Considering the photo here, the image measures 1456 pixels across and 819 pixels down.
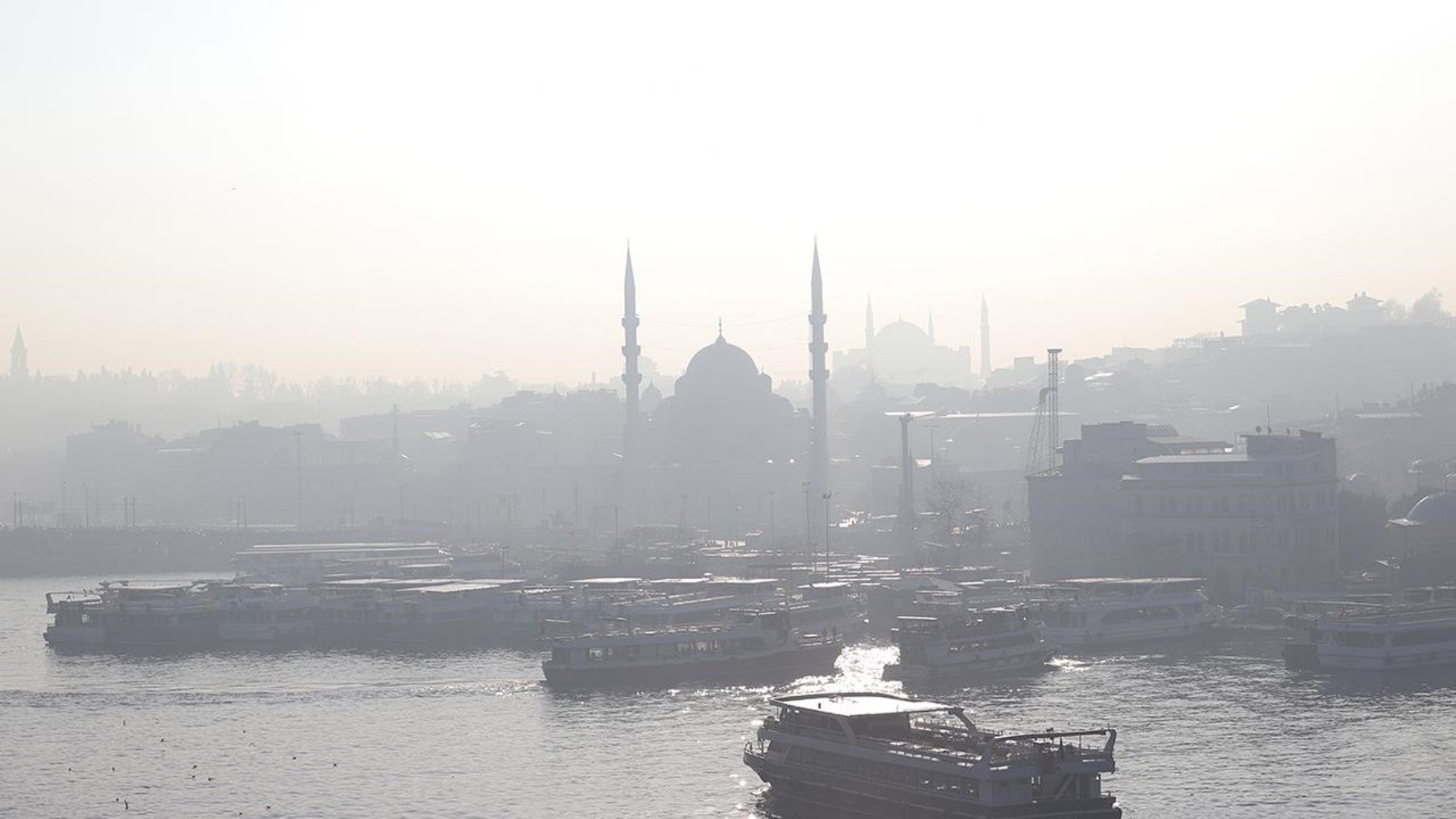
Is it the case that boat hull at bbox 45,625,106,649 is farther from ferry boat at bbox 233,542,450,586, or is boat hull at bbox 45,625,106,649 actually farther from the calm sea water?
ferry boat at bbox 233,542,450,586

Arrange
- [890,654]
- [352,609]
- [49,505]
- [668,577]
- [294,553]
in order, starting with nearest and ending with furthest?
[890,654], [352,609], [668,577], [294,553], [49,505]

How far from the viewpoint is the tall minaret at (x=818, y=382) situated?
139750 millimetres

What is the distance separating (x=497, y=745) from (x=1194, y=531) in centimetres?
3813

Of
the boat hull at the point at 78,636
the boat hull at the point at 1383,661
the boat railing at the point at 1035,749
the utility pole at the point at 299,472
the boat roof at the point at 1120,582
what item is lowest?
the boat hull at the point at 1383,661

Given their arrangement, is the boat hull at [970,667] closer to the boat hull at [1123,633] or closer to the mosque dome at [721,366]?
the boat hull at [1123,633]

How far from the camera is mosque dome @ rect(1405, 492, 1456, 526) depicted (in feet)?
275

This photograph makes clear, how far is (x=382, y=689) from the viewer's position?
62000mm

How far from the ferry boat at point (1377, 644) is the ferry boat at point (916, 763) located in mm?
18482

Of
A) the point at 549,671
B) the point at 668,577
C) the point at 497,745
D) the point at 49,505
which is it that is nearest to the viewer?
the point at 497,745

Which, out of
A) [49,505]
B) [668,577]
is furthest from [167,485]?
[668,577]

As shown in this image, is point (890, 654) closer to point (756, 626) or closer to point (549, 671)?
point (756, 626)

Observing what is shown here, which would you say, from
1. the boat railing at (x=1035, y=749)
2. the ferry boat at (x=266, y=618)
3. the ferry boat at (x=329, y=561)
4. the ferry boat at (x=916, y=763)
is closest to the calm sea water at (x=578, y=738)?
the ferry boat at (x=916, y=763)

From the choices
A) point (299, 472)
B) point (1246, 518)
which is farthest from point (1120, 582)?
point (299, 472)

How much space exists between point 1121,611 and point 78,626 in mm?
37536
